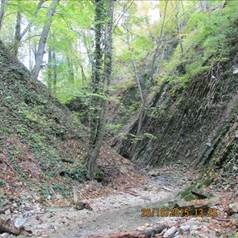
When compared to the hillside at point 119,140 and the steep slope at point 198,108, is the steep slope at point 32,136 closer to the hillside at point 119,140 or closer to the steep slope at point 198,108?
the hillside at point 119,140

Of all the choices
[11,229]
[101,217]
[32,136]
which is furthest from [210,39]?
[11,229]

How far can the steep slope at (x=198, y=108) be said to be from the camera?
44.1ft

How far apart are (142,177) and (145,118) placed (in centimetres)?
639

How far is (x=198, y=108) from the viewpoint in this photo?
1551 centimetres

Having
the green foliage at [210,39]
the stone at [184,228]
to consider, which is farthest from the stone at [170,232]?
the green foliage at [210,39]

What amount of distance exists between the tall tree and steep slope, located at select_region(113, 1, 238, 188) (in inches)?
157

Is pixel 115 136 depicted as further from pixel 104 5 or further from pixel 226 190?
pixel 226 190

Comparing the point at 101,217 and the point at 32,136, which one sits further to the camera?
the point at 32,136

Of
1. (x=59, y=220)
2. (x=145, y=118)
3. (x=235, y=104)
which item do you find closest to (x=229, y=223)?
(x=59, y=220)

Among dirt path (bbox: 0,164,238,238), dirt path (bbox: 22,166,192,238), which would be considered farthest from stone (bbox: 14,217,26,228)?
dirt path (bbox: 22,166,192,238)

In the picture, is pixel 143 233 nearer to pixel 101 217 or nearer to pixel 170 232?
pixel 170 232

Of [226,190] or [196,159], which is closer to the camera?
[226,190]

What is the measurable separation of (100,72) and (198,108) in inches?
236

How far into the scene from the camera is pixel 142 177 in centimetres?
1378
